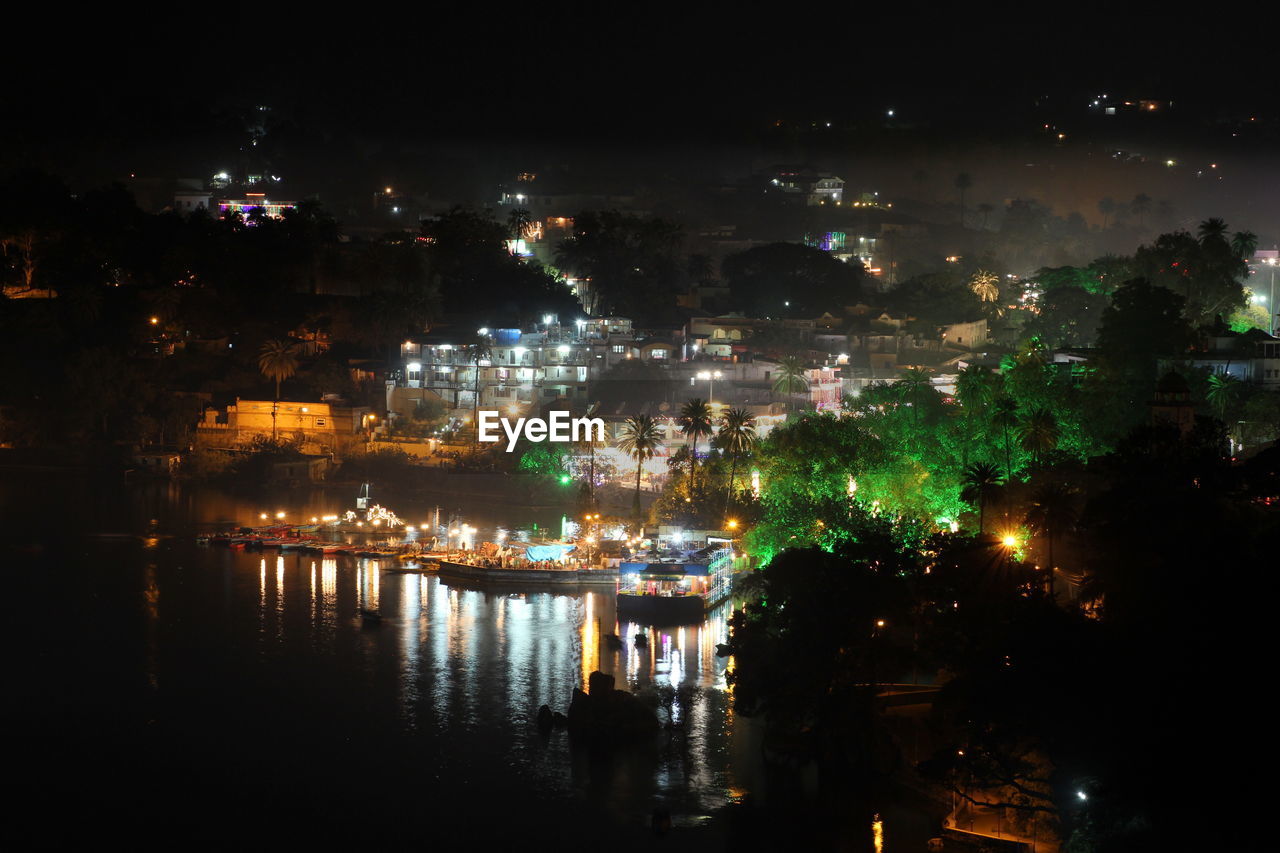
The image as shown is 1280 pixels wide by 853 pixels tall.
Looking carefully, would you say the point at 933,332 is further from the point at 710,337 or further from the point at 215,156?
the point at 215,156

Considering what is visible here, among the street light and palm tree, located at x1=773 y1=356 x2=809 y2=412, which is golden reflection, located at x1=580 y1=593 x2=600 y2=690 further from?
palm tree, located at x1=773 y1=356 x2=809 y2=412

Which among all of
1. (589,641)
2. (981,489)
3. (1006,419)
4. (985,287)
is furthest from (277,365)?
(981,489)

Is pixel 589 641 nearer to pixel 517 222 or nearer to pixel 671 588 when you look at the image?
pixel 671 588

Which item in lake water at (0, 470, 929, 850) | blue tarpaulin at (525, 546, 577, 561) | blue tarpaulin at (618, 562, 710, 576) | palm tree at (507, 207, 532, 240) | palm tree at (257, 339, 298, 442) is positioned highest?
palm tree at (507, 207, 532, 240)

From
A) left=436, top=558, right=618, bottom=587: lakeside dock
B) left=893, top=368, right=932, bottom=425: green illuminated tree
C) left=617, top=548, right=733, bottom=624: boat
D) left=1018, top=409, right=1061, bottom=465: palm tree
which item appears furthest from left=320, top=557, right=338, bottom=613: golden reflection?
left=1018, top=409, right=1061, bottom=465: palm tree

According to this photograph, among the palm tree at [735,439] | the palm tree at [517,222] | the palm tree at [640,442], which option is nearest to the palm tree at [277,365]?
the palm tree at [640,442]
